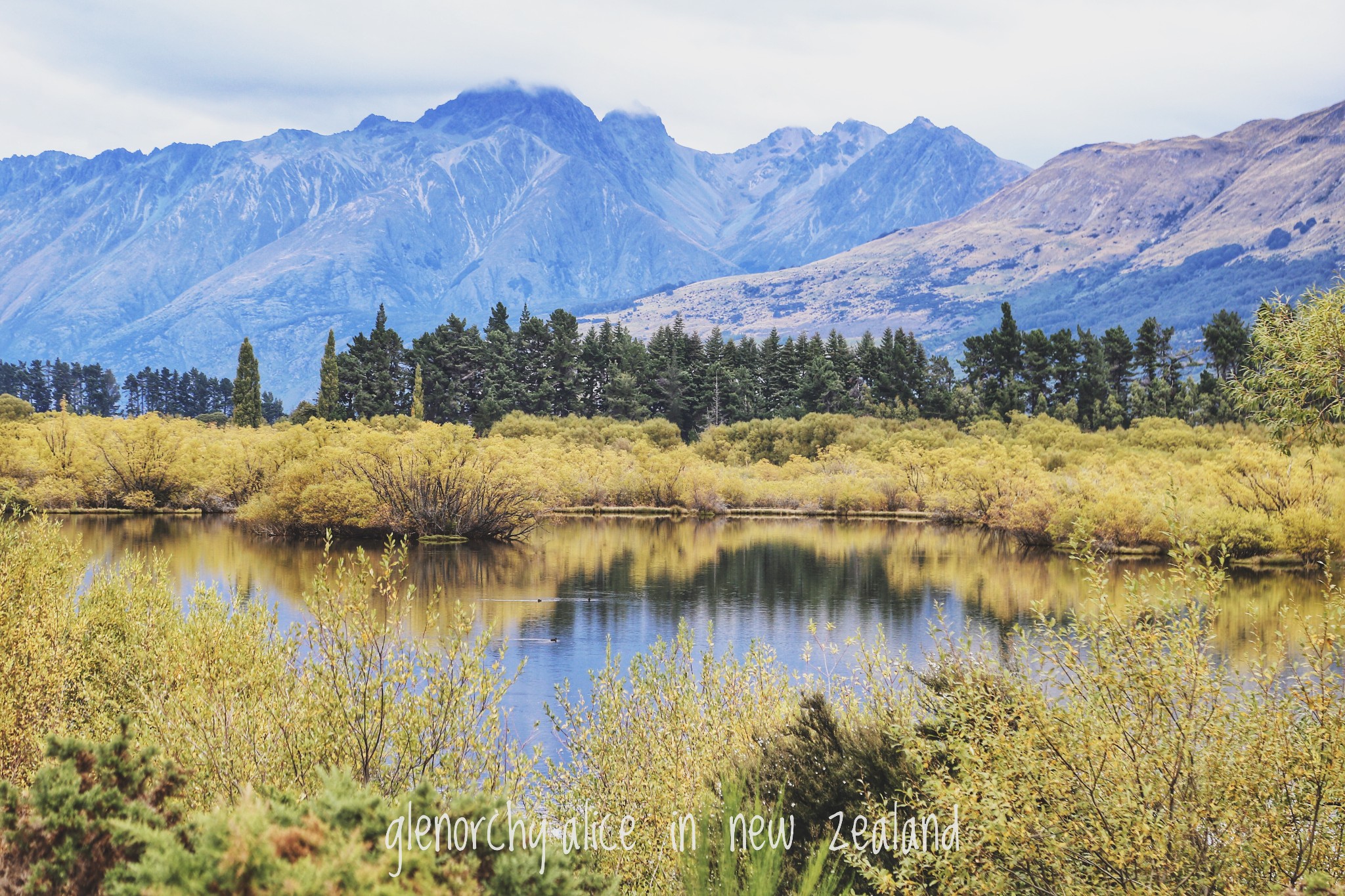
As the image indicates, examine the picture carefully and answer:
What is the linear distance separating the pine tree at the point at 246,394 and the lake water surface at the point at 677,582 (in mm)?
30242

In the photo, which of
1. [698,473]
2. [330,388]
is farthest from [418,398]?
[698,473]

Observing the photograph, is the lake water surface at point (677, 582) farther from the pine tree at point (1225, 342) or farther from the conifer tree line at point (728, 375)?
the pine tree at point (1225, 342)

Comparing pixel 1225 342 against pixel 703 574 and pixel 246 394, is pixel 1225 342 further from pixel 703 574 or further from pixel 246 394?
pixel 246 394

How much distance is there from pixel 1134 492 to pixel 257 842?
1925 inches

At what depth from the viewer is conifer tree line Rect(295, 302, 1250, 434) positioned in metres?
81.1

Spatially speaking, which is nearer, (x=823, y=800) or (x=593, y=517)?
(x=823, y=800)

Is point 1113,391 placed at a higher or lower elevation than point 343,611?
higher

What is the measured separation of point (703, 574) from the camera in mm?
41000

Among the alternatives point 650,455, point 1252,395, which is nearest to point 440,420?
point 650,455

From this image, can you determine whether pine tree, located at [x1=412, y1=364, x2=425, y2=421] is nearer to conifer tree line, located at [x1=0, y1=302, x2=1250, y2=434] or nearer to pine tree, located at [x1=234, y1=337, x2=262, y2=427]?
conifer tree line, located at [x1=0, y1=302, x2=1250, y2=434]

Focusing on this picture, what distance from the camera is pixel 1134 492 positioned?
4716cm

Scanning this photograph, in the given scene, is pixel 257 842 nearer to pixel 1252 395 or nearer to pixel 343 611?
pixel 343 611

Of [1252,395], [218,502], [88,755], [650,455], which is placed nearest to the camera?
[88,755]

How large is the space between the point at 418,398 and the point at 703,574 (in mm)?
50500
